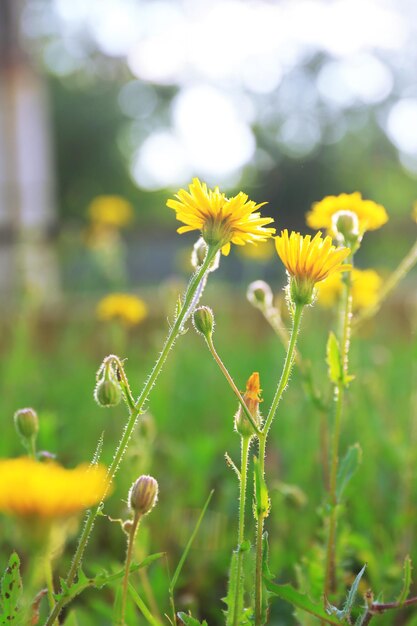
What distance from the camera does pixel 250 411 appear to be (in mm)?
922

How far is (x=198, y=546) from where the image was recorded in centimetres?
170

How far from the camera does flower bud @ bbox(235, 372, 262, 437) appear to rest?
89cm

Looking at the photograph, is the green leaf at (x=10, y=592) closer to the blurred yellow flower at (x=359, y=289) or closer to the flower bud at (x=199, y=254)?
the flower bud at (x=199, y=254)

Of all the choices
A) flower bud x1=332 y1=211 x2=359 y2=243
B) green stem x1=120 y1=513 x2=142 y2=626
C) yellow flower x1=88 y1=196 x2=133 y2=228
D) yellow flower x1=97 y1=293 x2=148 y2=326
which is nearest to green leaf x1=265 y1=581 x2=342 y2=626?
green stem x1=120 y1=513 x2=142 y2=626

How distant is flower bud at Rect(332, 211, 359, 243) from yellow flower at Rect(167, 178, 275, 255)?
0.81ft

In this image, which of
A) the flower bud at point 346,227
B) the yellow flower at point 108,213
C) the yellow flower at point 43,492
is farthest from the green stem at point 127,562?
the yellow flower at point 108,213

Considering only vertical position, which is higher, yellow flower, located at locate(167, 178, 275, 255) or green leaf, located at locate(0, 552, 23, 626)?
yellow flower, located at locate(167, 178, 275, 255)

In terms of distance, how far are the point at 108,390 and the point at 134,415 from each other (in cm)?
8

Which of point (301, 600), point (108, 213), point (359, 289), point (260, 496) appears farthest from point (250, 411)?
point (108, 213)

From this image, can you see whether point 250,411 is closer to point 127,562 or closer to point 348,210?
point 127,562

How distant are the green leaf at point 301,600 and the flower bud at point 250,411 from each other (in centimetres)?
17

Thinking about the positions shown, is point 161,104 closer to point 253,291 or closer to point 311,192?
point 311,192

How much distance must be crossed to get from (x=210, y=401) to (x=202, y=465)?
104cm

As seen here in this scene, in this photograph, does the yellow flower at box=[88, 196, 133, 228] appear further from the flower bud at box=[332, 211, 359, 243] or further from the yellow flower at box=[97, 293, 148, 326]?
the flower bud at box=[332, 211, 359, 243]
